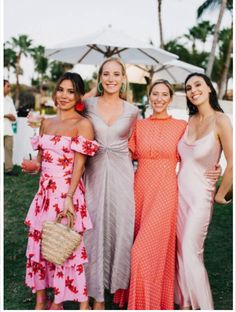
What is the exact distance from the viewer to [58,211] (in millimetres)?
3711

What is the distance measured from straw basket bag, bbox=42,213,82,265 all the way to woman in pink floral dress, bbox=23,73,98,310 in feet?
0.57

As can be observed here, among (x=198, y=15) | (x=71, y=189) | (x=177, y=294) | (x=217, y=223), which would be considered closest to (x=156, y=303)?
(x=177, y=294)

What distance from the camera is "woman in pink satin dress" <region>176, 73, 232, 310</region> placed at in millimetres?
3768

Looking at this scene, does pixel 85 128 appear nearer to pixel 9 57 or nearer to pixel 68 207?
pixel 68 207

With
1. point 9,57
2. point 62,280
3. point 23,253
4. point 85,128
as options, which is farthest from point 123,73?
point 9,57

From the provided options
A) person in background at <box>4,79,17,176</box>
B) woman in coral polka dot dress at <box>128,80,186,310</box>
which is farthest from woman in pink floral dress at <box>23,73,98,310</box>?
person in background at <box>4,79,17,176</box>

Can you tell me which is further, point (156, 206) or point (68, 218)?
point (156, 206)

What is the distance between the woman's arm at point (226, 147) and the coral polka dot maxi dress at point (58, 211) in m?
1.00

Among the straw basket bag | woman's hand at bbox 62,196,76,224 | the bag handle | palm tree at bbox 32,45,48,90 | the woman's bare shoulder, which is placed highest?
palm tree at bbox 32,45,48,90

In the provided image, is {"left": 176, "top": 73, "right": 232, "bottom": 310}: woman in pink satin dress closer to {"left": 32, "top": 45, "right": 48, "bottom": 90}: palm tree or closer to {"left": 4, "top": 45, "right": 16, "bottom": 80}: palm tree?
{"left": 32, "top": 45, "right": 48, "bottom": 90}: palm tree

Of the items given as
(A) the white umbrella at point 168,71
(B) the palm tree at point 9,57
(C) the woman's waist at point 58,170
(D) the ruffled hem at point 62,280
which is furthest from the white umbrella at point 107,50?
(B) the palm tree at point 9,57

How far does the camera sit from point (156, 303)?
3826mm

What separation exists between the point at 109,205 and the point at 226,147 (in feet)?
3.52

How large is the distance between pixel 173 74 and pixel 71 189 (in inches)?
445
